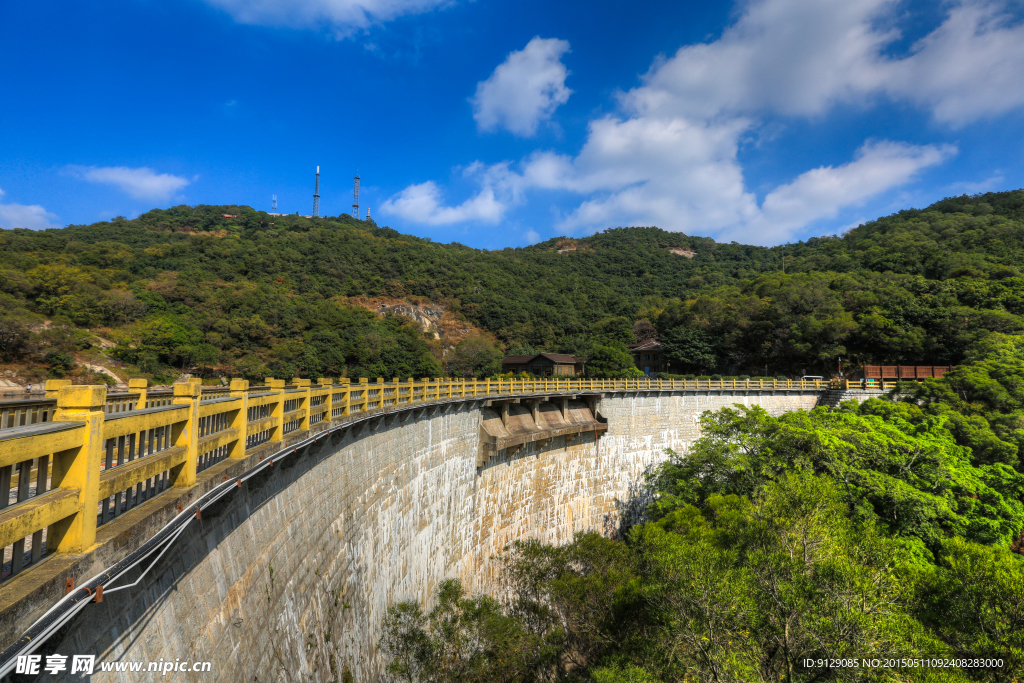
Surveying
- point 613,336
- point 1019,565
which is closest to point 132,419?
point 1019,565

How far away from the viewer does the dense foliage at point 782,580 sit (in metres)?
7.02

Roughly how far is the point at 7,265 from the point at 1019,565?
246 ft

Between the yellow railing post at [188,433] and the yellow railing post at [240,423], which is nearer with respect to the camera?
the yellow railing post at [188,433]

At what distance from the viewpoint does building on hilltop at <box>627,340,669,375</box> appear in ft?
184

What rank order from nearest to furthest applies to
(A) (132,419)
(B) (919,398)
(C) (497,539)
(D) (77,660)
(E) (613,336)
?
1. (D) (77,660)
2. (A) (132,419)
3. (C) (497,539)
4. (B) (919,398)
5. (E) (613,336)

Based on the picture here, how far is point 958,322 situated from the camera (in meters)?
38.4

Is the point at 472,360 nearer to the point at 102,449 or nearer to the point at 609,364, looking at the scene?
the point at 609,364

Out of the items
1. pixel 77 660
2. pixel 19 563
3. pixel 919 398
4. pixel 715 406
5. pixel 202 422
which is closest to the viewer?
pixel 19 563

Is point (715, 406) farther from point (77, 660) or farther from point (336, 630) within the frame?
point (77, 660)

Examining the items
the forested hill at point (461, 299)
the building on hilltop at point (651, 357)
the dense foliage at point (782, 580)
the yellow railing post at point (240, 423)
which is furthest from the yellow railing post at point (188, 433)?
the building on hilltop at point (651, 357)

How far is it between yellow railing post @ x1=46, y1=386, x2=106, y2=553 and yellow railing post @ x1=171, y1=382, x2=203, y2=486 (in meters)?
1.36

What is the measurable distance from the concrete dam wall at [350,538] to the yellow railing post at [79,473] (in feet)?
2.32

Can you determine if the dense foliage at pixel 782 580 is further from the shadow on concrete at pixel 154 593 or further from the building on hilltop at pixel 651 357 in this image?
the building on hilltop at pixel 651 357

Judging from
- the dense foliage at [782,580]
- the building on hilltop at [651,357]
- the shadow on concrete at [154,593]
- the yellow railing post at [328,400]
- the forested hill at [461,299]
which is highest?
the forested hill at [461,299]
